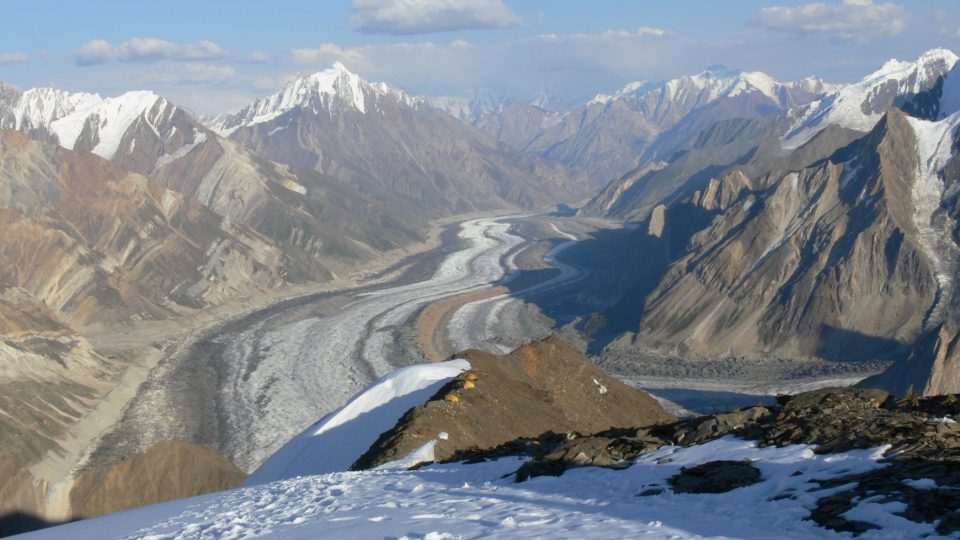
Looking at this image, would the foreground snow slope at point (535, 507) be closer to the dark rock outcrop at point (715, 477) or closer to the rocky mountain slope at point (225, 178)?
the dark rock outcrop at point (715, 477)

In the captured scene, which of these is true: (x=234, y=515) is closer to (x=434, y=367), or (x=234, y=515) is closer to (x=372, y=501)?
(x=372, y=501)

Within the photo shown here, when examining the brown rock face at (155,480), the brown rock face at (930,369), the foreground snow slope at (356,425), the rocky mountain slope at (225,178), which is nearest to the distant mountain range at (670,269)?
the brown rock face at (930,369)

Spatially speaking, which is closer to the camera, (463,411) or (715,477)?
(715,477)

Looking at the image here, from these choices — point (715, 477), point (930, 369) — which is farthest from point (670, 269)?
point (715, 477)

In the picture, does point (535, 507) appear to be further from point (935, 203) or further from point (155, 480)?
point (935, 203)

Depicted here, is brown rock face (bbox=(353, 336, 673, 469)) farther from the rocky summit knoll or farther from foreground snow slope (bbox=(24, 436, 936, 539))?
foreground snow slope (bbox=(24, 436, 936, 539))
